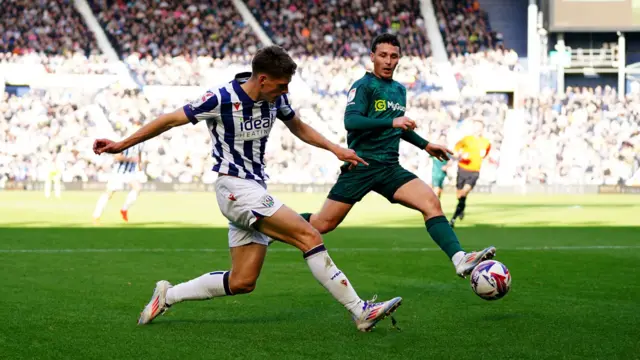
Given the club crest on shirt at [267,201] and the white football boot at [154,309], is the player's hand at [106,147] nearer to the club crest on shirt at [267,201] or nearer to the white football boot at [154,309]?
the club crest on shirt at [267,201]

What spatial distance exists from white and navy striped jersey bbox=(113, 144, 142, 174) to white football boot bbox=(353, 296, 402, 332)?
13.1 m

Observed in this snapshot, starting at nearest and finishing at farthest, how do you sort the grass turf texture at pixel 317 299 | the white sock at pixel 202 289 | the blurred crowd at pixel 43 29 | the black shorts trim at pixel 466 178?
the grass turf texture at pixel 317 299 < the white sock at pixel 202 289 < the black shorts trim at pixel 466 178 < the blurred crowd at pixel 43 29

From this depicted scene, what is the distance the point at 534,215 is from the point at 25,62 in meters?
24.3

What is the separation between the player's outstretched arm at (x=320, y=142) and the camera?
6611mm

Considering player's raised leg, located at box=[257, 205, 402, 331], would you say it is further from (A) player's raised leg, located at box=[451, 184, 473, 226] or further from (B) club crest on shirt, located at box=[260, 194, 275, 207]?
(A) player's raised leg, located at box=[451, 184, 473, 226]

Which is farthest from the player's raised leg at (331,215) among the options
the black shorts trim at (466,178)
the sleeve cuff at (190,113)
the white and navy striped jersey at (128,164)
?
the black shorts trim at (466,178)

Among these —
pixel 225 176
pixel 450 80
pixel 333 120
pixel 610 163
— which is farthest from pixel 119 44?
pixel 225 176

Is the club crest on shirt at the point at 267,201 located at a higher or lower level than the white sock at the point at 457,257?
higher

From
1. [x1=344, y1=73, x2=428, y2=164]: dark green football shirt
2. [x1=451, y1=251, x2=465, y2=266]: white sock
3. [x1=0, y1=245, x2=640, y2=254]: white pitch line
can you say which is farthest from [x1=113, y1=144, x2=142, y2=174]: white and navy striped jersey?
[x1=451, y1=251, x2=465, y2=266]: white sock

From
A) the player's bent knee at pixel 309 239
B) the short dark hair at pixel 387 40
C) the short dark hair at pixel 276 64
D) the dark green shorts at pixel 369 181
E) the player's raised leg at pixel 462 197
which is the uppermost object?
the short dark hair at pixel 276 64

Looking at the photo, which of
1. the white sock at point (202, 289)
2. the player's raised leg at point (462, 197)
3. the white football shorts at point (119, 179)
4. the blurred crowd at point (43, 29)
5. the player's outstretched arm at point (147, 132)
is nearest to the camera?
the player's outstretched arm at point (147, 132)

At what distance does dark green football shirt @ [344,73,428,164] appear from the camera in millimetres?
8031

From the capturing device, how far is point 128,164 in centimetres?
1886

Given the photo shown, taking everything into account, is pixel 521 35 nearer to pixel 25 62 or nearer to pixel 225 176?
pixel 25 62
